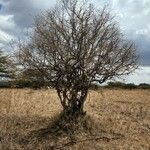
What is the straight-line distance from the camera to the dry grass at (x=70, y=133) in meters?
19.7

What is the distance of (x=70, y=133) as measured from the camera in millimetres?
20750

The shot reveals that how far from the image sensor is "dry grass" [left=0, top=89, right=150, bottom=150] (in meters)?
19.7

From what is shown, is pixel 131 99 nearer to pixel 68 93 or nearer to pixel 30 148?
pixel 68 93

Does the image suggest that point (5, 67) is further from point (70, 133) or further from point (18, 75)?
point (70, 133)

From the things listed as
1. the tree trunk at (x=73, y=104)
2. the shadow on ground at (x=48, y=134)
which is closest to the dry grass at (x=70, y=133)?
the shadow on ground at (x=48, y=134)

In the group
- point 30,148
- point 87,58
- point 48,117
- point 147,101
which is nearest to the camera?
point 30,148

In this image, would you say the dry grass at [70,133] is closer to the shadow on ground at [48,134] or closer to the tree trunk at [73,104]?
the shadow on ground at [48,134]

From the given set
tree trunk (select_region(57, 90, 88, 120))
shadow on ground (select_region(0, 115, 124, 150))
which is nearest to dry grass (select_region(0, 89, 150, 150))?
shadow on ground (select_region(0, 115, 124, 150))

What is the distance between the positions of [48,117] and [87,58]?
3.79 meters

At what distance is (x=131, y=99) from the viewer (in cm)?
3097

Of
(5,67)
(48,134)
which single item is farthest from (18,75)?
(48,134)

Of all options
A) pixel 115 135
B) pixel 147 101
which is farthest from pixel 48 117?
pixel 147 101

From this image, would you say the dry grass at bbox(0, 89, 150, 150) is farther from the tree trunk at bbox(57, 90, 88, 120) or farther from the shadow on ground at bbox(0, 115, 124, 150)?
the tree trunk at bbox(57, 90, 88, 120)

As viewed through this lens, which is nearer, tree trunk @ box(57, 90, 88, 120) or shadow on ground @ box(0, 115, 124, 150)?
shadow on ground @ box(0, 115, 124, 150)
